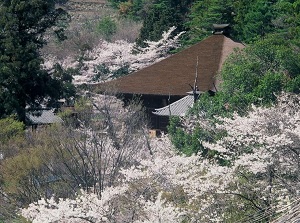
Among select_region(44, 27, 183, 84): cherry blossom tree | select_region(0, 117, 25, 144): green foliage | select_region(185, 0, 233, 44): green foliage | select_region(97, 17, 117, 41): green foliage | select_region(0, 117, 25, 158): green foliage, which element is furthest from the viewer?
select_region(97, 17, 117, 41): green foliage


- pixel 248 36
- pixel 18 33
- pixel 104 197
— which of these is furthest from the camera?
pixel 248 36

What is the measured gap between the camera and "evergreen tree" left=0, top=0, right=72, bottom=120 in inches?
803

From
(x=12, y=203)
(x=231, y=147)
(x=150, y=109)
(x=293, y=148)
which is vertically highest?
(x=293, y=148)

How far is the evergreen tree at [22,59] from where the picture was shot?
20391mm

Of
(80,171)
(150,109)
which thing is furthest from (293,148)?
(150,109)

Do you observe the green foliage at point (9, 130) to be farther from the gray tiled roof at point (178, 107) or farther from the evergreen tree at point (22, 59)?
the gray tiled roof at point (178, 107)

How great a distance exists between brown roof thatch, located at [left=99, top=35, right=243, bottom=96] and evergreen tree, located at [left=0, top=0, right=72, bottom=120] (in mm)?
5787

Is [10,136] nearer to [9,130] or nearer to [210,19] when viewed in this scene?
[9,130]

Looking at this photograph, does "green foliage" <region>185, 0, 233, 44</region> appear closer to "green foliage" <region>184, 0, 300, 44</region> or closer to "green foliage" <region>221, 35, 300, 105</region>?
"green foliage" <region>184, 0, 300, 44</region>

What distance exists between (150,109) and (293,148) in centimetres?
1567

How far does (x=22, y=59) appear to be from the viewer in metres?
20.7

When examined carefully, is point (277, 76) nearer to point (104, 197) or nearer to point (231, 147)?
point (231, 147)

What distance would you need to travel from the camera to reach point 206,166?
13125 mm

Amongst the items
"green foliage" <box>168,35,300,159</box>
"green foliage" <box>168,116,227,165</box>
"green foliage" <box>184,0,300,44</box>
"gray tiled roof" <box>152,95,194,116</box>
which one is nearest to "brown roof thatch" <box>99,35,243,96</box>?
"green foliage" <box>184,0,300,44</box>
